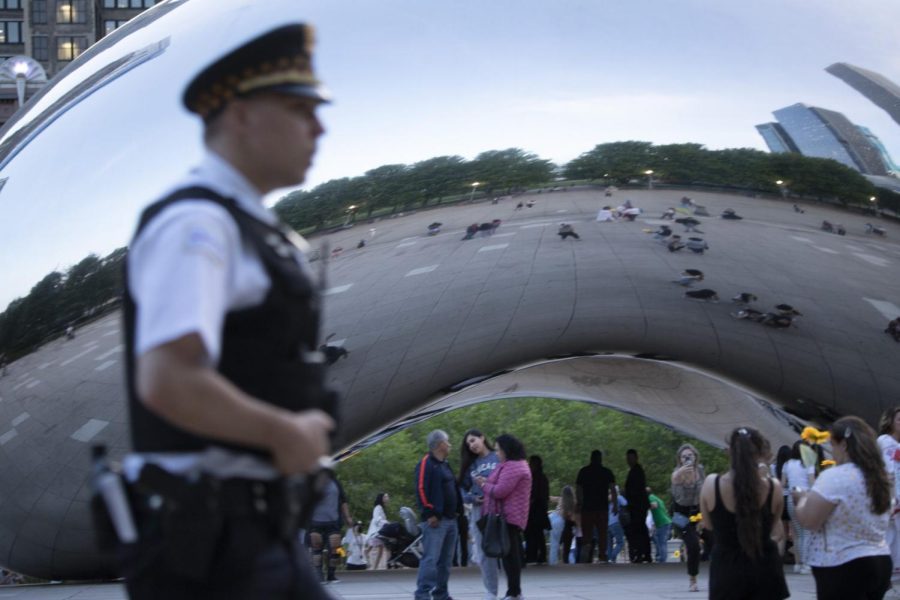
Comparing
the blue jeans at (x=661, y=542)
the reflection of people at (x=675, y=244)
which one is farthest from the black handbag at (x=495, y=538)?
the blue jeans at (x=661, y=542)

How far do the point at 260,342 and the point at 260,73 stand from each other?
1.49 feet

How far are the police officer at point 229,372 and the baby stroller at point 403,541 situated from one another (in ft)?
37.2

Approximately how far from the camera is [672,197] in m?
6.42

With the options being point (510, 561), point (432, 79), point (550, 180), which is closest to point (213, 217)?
point (432, 79)

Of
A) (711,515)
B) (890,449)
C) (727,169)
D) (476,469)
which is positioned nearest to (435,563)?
(476,469)

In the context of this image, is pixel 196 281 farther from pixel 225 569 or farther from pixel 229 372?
pixel 225 569

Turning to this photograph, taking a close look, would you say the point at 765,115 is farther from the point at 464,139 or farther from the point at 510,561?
the point at 510,561

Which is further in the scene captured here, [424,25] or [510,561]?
[510,561]

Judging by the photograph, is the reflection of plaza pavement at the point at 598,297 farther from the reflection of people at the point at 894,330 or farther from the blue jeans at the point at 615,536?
the blue jeans at the point at 615,536

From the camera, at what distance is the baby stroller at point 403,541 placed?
13717 millimetres

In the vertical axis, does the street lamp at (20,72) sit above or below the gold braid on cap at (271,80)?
above

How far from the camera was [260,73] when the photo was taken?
230 cm

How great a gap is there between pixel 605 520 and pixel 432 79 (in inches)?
329

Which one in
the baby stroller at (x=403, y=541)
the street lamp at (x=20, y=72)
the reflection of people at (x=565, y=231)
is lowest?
the baby stroller at (x=403, y=541)
